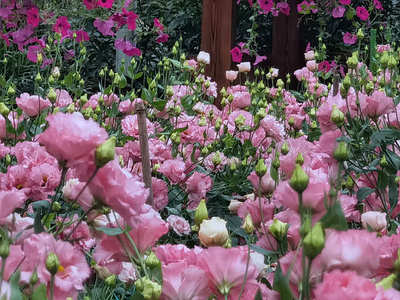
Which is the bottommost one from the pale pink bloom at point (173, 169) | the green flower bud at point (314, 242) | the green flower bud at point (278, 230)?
the pale pink bloom at point (173, 169)

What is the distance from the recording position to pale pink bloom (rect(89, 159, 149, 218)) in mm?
516

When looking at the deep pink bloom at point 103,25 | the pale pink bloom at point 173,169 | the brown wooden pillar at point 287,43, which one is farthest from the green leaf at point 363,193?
the brown wooden pillar at point 287,43

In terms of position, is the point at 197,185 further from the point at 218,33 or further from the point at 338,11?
the point at 338,11

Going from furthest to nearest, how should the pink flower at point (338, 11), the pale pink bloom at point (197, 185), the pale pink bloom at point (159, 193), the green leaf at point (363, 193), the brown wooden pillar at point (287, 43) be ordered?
1. the brown wooden pillar at point (287, 43)
2. the pink flower at point (338, 11)
3. the pale pink bloom at point (197, 185)
4. the pale pink bloom at point (159, 193)
5. the green leaf at point (363, 193)

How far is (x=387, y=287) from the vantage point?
0.42m

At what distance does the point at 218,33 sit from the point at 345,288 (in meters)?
3.06

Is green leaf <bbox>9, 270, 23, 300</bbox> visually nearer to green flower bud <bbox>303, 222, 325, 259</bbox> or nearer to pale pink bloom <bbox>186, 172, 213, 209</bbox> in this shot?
green flower bud <bbox>303, 222, 325, 259</bbox>

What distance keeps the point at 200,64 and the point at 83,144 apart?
69.8 inches

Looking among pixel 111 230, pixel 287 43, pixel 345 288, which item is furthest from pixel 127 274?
pixel 287 43

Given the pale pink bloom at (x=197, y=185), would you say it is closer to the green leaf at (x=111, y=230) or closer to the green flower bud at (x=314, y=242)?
the green leaf at (x=111, y=230)

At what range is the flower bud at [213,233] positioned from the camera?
1.75 ft

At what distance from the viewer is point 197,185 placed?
132cm

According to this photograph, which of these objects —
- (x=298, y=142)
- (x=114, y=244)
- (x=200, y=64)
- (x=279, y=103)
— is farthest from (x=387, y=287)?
(x=279, y=103)

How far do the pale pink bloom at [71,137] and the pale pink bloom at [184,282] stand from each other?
12 centimetres
